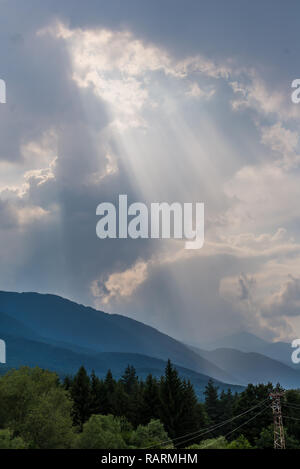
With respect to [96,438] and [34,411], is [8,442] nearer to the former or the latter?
[34,411]

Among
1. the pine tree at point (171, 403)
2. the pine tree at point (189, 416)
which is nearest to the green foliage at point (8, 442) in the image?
the pine tree at point (171, 403)

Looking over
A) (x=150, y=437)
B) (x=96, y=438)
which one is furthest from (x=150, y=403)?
(x=96, y=438)

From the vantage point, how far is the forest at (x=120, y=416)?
48.2 m

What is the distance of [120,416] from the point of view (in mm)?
73375

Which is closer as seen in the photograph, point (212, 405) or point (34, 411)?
point (34, 411)

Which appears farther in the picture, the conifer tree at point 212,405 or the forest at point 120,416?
the conifer tree at point 212,405

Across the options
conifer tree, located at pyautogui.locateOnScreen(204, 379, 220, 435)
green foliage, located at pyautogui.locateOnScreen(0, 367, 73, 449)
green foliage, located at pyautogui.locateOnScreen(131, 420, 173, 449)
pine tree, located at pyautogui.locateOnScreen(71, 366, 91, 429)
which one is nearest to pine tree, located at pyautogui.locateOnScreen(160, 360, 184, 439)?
green foliage, located at pyautogui.locateOnScreen(131, 420, 173, 449)

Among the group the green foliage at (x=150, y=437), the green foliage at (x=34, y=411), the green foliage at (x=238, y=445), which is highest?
the green foliage at (x=34, y=411)

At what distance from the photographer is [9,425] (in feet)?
158

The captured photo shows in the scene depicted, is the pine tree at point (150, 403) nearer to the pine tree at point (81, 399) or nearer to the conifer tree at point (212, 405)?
the pine tree at point (81, 399)

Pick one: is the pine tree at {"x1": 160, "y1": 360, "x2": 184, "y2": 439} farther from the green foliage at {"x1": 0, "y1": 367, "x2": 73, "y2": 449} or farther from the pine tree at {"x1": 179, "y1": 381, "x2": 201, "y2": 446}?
the green foliage at {"x1": 0, "y1": 367, "x2": 73, "y2": 449}

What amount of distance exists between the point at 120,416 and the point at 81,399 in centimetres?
763
